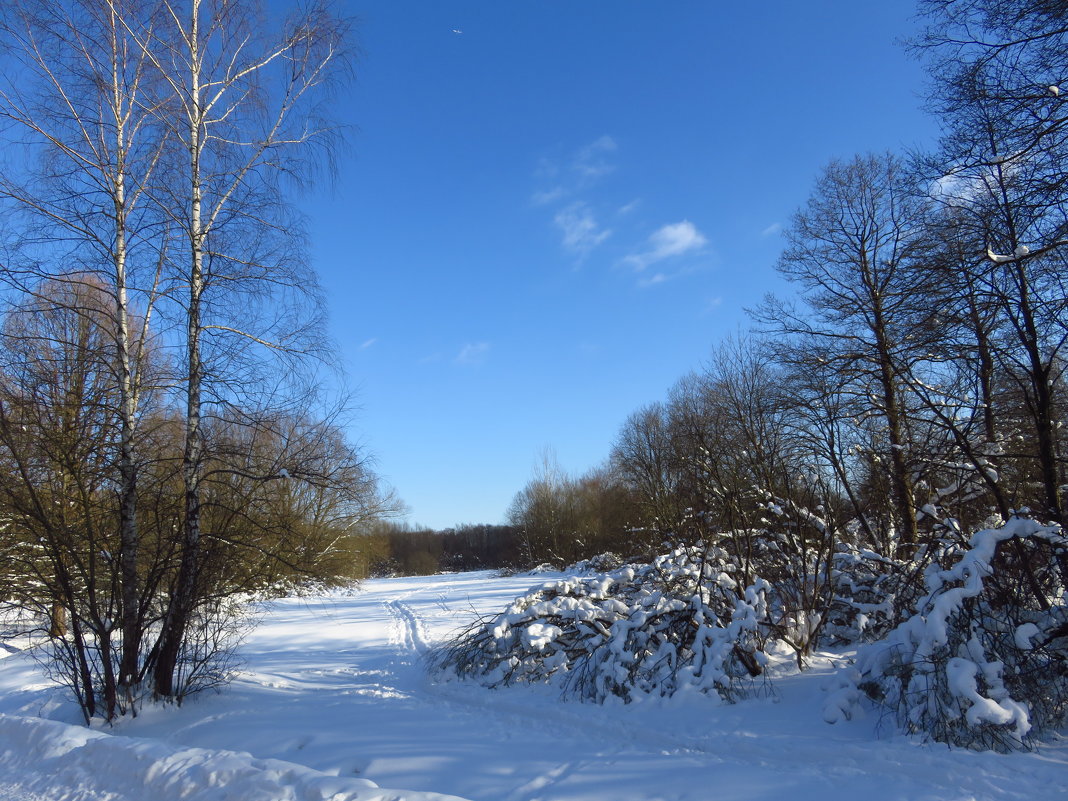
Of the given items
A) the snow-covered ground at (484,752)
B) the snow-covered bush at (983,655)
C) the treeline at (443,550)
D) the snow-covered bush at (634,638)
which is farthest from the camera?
the treeline at (443,550)

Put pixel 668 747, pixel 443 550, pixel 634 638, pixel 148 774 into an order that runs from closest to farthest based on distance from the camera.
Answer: pixel 148 774
pixel 668 747
pixel 634 638
pixel 443 550

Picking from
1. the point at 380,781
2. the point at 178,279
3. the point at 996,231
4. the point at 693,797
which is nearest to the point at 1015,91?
the point at 996,231

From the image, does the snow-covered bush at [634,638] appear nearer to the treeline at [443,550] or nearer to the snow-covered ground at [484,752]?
the snow-covered ground at [484,752]

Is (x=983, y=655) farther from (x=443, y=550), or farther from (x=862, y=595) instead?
(x=443, y=550)

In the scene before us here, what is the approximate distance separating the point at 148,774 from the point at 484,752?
2452 mm

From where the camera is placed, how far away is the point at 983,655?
4695mm

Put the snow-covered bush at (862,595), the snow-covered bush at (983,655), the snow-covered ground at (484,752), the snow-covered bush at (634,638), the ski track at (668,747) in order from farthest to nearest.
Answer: the snow-covered bush at (862,595) → the snow-covered bush at (634,638) → the snow-covered bush at (983,655) → the ski track at (668,747) → the snow-covered ground at (484,752)

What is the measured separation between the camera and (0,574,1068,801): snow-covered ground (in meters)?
4.13

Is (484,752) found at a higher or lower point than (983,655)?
lower

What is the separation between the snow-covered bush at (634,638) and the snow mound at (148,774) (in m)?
3.41

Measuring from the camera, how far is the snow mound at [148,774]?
13.1 ft

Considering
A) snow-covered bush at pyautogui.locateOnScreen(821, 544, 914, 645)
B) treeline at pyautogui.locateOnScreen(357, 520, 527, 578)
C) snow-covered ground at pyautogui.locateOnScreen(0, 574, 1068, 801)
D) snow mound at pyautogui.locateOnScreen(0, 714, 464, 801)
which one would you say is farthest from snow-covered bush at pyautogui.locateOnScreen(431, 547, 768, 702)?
treeline at pyautogui.locateOnScreen(357, 520, 527, 578)

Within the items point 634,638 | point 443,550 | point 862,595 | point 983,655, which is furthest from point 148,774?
point 443,550

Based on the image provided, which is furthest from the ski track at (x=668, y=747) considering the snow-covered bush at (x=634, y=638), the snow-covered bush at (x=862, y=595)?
the snow-covered bush at (x=862, y=595)
